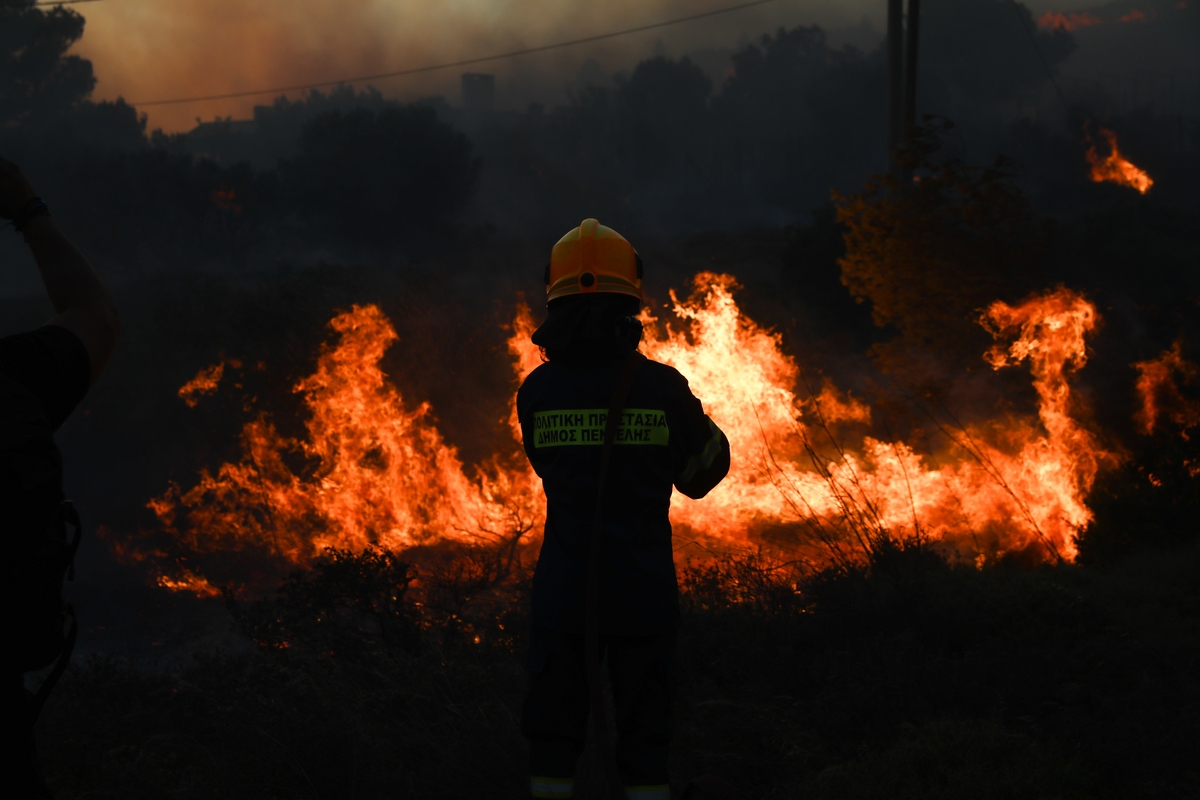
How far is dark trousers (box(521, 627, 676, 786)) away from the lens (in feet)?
8.23

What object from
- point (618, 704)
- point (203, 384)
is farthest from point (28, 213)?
point (203, 384)

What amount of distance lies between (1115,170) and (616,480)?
50.5 metres

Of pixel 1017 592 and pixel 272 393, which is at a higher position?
pixel 272 393

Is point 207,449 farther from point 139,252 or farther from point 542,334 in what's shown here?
point 139,252

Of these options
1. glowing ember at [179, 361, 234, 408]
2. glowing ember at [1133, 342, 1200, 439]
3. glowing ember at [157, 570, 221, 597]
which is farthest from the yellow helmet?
glowing ember at [179, 361, 234, 408]

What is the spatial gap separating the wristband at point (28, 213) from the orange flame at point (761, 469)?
6.54 m

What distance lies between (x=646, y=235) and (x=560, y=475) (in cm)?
4587

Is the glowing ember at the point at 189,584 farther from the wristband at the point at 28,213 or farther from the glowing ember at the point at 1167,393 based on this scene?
the glowing ember at the point at 1167,393

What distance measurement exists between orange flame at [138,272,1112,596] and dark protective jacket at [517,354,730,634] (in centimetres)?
526

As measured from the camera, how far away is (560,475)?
260 centimetres

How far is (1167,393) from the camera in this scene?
1120cm

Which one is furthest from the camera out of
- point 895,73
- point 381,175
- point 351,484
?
point 381,175

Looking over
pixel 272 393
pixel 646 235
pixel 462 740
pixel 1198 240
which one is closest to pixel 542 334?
pixel 462 740

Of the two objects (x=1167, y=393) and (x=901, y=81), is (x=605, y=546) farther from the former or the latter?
(x=901, y=81)
